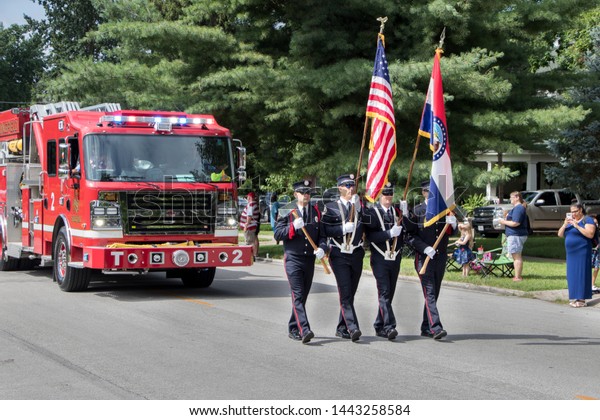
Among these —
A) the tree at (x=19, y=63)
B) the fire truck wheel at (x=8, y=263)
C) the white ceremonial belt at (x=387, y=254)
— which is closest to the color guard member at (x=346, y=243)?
the white ceremonial belt at (x=387, y=254)

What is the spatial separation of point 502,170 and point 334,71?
4836mm

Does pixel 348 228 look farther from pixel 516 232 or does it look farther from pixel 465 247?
pixel 465 247

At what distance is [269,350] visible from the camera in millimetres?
10164

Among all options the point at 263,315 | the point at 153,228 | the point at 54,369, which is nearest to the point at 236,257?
the point at 153,228

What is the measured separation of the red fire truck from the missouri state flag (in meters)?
4.60

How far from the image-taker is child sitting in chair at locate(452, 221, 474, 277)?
61.2 feet

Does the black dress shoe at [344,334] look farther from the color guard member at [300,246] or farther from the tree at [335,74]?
the tree at [335,74]

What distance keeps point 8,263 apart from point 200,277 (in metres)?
5.23

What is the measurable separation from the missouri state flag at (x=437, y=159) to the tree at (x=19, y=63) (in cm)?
5832

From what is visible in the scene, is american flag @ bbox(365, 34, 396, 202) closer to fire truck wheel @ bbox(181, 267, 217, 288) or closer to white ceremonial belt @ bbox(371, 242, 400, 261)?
white ceremonial belt @ bbox(371, 242, 400, 261)

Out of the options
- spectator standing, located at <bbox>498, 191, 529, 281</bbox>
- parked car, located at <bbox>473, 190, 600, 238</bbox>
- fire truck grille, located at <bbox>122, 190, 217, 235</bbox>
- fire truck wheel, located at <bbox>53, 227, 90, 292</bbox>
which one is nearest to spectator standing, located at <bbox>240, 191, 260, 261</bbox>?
spectator standing, located at <bbox>498, 191, 529, 281</bbox>

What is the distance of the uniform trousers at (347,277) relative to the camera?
35.2 feet
